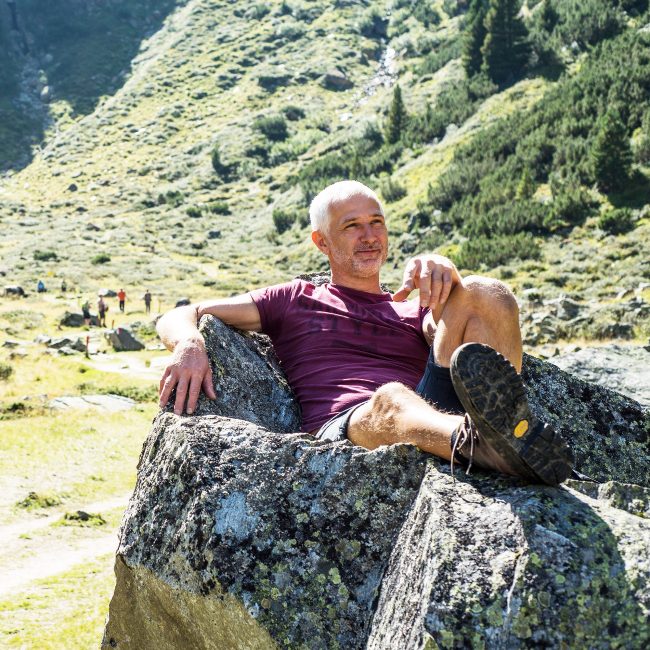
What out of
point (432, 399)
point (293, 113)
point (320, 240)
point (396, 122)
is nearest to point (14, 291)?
point (320, 240)

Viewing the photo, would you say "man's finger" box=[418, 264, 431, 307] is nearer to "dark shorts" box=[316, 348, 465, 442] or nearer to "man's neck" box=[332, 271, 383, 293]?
"dark shorts" box=[316, 348, 465, 442]

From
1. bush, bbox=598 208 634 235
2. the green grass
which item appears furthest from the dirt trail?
bush, bbox=598 208 634 235

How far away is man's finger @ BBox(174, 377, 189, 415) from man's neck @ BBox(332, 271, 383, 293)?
5.19ft

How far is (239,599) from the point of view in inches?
130

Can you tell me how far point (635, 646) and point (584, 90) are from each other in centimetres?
5124

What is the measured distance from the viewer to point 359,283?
5.54 meters

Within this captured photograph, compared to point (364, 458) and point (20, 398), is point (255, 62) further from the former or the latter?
point (364, 458)

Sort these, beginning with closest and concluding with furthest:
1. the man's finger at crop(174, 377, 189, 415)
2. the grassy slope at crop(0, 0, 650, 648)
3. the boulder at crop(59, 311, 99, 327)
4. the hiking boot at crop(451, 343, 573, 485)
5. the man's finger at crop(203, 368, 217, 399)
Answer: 1. the hiking boot at crop(451, 343, 573, 485)
2. the man's finger at crop(174, 377, 189, 415)
3. the man's finger at crop(203, 368, 217, 399)
4. the grassy slope at crop(0, 0, 650, 648)
5. the boulder at crop(59, 311, 99, 327)

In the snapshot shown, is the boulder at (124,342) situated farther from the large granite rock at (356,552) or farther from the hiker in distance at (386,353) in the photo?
the large granite rock at (356,552)

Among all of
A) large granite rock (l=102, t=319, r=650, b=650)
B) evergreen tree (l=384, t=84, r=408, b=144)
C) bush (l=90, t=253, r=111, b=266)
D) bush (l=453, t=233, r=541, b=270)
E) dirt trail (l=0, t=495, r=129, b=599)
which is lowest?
bush (l=90, t=253, r=111, b=266)

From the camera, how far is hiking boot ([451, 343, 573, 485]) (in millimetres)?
2963

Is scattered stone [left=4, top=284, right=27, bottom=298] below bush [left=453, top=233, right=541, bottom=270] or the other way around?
below

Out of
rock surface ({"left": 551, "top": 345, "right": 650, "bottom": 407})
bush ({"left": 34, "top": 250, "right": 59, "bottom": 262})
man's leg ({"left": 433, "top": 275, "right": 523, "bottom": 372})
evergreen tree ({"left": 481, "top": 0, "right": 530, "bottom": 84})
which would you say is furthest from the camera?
evergreen tree ({"left": 481, "top": 0, "right": 530, "bottom": 84})

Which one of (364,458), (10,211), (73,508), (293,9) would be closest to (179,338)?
(364,458)
